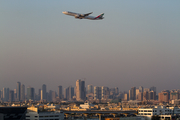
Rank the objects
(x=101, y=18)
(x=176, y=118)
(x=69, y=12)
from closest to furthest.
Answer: (x=69, y=12) → (x=101, y=18) → (x=176, y=118)

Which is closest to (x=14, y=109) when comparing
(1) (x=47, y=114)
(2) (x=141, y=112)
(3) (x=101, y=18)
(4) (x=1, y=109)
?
(4) (x=1, y=109)

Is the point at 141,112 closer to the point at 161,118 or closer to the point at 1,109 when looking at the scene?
the point at 161,118

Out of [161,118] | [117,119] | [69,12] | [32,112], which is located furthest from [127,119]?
[69,12]

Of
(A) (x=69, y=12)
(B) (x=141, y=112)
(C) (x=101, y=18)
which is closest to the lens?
(A) (x=69, y=12)

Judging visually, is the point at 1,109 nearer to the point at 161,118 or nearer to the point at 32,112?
the point at 32,112

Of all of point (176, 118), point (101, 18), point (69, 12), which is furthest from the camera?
point (176, 118)

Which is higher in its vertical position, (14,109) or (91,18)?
(91,18)

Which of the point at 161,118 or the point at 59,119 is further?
the point at 161,118

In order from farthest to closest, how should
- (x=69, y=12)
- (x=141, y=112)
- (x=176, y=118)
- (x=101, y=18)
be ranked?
(x=141, y=112) → (x=176, y=118) → (x=101, y=18) → (x=69, y=12)

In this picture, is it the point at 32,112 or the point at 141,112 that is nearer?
the point at 32,112
